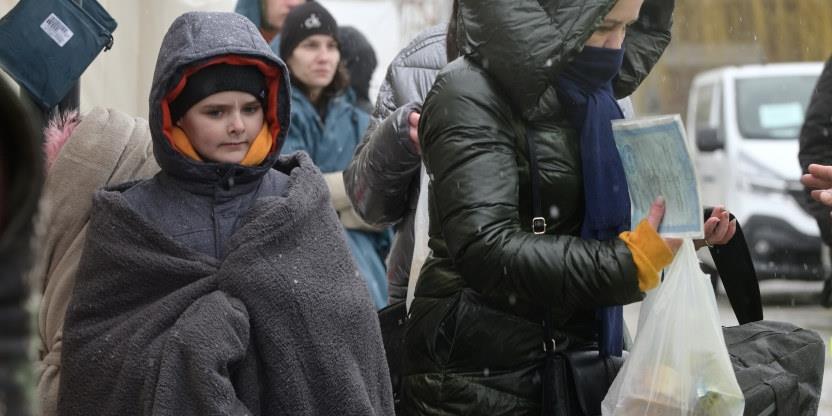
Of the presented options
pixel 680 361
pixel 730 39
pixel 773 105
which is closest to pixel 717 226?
pixel 680 361

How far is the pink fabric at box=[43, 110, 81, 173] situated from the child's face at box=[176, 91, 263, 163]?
465mm

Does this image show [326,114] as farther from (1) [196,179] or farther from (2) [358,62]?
(1) [196,179]

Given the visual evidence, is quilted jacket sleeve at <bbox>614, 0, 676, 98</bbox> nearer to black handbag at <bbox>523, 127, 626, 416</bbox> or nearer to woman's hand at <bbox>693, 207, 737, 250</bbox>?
woman's hand at <bbox>693, 207, 737, 250</bbox>

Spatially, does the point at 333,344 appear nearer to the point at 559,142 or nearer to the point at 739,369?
the point at 559,142

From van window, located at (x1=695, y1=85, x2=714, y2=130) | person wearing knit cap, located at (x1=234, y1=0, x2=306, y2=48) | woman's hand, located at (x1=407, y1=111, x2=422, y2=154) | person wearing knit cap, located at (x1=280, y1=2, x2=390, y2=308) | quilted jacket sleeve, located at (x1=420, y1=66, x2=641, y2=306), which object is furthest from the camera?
van window, located at (x1=695, y1=85, x2=714, y2=130)

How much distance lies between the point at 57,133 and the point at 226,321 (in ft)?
3.52

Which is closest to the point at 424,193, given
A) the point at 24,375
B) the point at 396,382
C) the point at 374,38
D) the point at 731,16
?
the point at 396,382

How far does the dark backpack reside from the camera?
3.12m

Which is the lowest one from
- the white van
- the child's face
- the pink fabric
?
the white van

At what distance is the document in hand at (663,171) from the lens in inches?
111

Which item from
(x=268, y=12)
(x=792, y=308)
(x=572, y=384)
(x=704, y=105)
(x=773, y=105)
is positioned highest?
(x=268, y=12)

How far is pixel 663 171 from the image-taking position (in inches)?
113

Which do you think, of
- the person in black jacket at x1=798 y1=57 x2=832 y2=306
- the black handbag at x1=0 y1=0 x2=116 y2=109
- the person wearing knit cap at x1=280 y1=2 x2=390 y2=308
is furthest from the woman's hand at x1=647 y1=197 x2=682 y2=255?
the person wearing knit cap at x1=280 y1=2 x2=390 y2=308

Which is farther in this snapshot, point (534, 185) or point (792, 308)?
point (792, 308)
